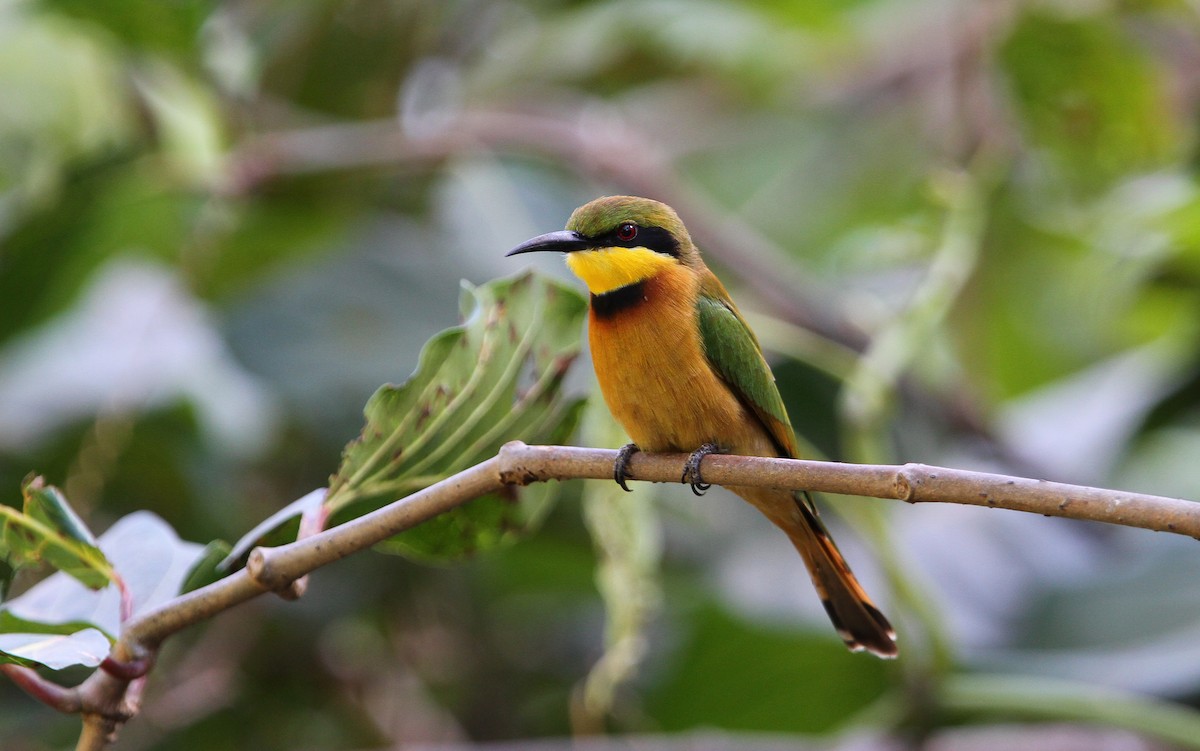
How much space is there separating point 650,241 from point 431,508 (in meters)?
0.85

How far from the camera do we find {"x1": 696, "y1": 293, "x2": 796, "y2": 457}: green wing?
1640 mm

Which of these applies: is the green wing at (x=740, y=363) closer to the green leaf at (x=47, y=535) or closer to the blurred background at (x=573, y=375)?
the blurred background at (x=573, y=375)

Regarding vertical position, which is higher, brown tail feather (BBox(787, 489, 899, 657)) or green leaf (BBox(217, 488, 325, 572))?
green leaf (BBox(217, 488, 325, 572))

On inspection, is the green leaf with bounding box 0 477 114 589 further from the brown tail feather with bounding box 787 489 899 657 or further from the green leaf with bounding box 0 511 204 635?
the brown tail feather with bounding box 787 489 899 657

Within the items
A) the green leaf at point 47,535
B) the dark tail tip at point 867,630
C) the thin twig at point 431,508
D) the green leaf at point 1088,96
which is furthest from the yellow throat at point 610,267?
the green leaf at point 1088,96

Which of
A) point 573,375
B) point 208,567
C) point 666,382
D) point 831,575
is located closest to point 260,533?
point 208,567

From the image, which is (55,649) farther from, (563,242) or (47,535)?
(563,242)

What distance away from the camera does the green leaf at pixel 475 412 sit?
45.5 inches

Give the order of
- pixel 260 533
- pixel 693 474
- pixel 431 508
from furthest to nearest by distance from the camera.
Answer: pixel 693 474, pixel 260 533, pixel 431 508

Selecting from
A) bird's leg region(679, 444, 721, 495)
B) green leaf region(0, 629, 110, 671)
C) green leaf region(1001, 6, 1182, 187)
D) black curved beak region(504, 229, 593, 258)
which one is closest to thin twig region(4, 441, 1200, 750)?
green leaf region(0, 629, 110, 671)

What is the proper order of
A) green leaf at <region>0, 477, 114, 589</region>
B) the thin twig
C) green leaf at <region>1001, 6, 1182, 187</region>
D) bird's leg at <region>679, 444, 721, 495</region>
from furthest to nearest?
green leaf at <region>1001, 6, 1182, 187</region> < bird's leg at <region>679, 444, 721, 495</region> < green leaf at <region>0, 477, 114, 589</region> < the thin twig

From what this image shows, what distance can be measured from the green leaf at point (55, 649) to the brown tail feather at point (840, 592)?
0.88 m

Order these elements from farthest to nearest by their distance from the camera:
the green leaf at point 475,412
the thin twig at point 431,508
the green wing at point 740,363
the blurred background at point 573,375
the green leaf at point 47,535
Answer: the blurred background at point 573,375 → the green wing at point 740,363 → the green leaf at point 475,412 → the green leaf at point 47,535 → the thin twig at point 431,508

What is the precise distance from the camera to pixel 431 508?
3.18 feet
